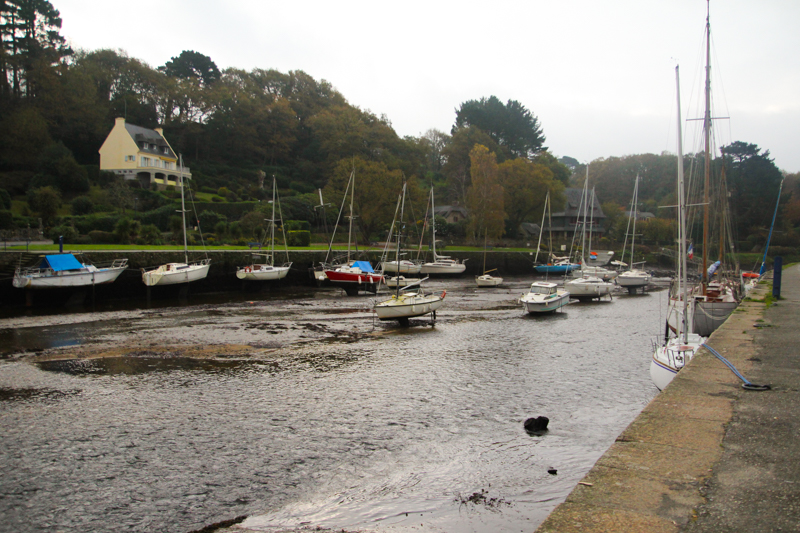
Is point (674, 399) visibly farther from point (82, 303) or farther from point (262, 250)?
point (262, 250)

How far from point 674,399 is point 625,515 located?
4.50 metres

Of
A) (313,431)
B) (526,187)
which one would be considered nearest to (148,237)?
(313,431)

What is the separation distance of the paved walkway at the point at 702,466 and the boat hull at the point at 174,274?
104ft

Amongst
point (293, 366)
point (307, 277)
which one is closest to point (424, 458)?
point (293, 366)

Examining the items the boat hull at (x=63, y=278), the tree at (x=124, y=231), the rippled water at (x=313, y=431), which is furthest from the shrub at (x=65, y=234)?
the rippled water at (x=313, y=431)

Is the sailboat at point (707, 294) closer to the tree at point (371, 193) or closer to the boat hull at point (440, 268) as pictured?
the boat hull at point (440, 268)

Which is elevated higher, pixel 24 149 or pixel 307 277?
pixel 24 149

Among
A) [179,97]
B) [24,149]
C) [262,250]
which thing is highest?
[179,97]

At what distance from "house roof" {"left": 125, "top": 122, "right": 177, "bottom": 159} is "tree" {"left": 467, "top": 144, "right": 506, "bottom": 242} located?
133ft

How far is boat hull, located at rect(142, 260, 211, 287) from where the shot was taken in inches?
1367

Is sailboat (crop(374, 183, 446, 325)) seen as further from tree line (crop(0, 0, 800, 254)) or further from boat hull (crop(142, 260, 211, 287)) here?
tree line (crop(0, 0, 800, 254))

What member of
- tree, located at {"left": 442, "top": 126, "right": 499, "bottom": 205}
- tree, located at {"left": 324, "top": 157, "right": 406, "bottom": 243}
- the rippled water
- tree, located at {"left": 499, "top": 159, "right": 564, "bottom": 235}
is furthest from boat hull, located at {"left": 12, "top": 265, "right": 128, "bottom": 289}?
tree, located at {"left": 442, "top": 126, "right": 499, "bottom": 205}

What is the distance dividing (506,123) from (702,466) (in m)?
102

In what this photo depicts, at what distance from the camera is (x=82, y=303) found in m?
32.3
